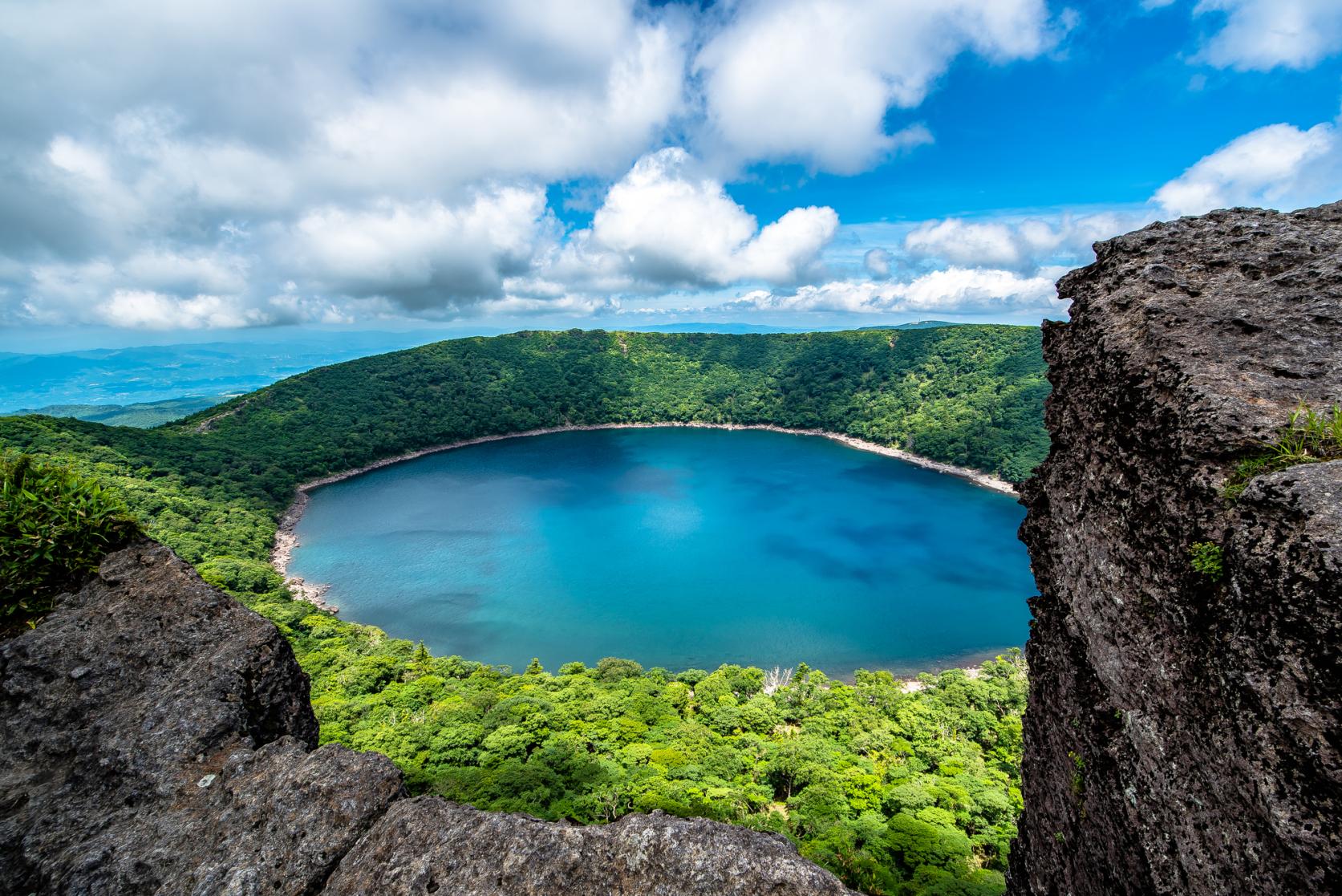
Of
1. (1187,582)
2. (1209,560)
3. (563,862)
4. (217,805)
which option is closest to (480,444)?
(217,805)

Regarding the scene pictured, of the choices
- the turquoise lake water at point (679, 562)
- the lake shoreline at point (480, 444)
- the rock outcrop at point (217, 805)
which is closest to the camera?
the rock outcrop at point (217, 805)

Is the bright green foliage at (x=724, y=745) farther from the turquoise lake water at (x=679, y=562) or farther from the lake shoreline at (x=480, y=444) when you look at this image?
the lake shoreline at (x=480, y=444)

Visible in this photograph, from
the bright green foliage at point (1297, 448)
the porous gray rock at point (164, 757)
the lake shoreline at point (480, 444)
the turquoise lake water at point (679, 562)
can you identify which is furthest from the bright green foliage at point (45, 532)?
the turquoise lake water at point (679, 562)

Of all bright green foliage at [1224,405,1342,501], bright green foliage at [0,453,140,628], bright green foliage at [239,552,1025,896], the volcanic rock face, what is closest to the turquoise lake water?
bright green foliage at [239,552,1025,896]

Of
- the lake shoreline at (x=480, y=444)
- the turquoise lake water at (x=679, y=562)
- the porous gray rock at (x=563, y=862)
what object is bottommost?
the turquoise lake water at (x=679, y=562)

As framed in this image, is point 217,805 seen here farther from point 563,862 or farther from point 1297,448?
point 1297,448

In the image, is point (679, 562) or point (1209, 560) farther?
point (679, 562)

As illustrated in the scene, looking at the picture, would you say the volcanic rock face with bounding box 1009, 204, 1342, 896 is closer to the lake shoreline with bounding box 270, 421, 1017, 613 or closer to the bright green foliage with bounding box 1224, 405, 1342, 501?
the bright green foliage with bounding box 1224, 405, 1342, 501
